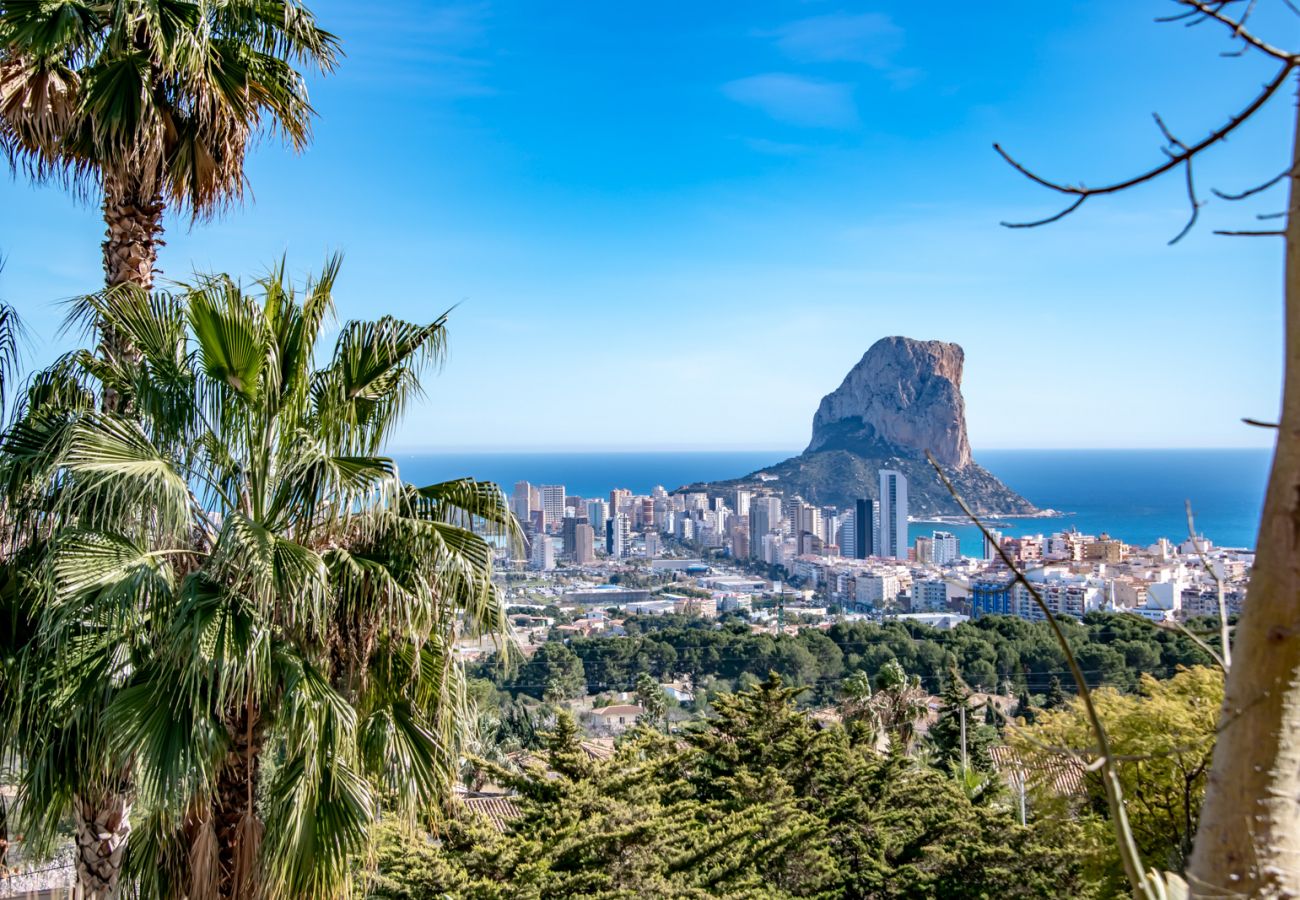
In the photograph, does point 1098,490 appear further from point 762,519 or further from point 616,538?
point 616,538

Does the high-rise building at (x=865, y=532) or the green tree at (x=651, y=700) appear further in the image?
the high-rise building at (x=865, y=532)

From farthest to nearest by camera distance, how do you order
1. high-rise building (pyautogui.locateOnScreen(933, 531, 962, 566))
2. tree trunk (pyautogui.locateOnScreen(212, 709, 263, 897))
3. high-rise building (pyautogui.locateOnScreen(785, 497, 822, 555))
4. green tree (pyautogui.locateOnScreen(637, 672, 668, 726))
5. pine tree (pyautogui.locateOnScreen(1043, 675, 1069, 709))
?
high-rise building (pyautogui.locateOnScreen(785, 497, 822, 555))
high-rise building (pyautogui.locateOnScreen(933, 531, 962, 566))
pine tree (pyautogui.locateOnScreen(1043, 675, 1069, 709))
green tree (pyautogui.locateOnScreen(637, 672, 668, 726))
tree trunk (pyautogui.locateOnScreen(212, 709, 263, 897))

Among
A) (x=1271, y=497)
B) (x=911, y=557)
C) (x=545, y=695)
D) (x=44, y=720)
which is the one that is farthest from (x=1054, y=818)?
(x=911, y=557)

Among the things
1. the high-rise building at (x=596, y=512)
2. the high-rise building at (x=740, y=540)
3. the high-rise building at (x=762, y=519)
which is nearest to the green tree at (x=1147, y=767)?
the high-rise building at (x=740, y=540)

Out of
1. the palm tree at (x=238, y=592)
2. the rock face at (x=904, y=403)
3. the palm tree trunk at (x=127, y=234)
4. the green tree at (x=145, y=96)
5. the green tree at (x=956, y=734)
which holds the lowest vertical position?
the green tree at (x=956, y=734)

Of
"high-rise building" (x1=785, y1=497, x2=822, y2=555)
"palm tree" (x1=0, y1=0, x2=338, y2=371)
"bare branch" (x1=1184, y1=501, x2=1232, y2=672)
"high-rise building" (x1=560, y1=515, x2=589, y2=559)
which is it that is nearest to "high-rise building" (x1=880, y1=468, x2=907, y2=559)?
"high-rise building" (x1=785, y1=497, x2=822, y2=555)

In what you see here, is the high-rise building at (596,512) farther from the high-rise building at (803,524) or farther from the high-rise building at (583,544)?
the high-rise building at (803,524)

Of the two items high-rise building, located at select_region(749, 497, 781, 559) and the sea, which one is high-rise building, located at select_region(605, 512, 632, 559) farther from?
the sea
